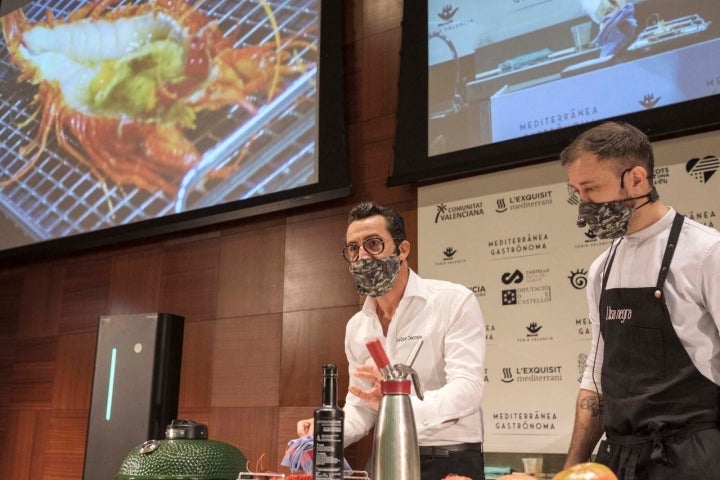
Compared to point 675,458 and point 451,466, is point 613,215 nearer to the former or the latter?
point 675,458

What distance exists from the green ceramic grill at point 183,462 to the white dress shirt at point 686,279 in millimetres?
899

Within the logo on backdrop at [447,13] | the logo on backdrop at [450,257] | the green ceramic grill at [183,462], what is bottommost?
the green ceramic grill at [183,462]

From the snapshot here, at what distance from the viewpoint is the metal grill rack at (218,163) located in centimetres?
365

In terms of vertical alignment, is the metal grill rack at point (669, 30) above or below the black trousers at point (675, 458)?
above

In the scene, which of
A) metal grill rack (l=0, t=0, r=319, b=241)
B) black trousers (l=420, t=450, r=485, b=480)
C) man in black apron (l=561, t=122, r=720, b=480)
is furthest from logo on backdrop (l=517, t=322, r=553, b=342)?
metal grill rack (l=0, t=0, r=319, b=241)

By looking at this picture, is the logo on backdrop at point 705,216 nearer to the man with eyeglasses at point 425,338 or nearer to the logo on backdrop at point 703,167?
the logo on backdrop at point 703,167

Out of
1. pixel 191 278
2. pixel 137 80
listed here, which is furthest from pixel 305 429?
pixel 137 80

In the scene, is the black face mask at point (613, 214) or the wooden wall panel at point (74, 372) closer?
the black face mask at point (613, 214)

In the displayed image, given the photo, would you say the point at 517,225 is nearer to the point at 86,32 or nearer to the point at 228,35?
the point at 228,35

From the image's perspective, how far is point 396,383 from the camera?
1.24m

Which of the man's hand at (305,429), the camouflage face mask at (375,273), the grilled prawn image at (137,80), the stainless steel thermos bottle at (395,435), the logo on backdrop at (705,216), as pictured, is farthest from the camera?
the grilled prawn image at (137,80)

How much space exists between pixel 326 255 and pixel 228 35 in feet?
4.62

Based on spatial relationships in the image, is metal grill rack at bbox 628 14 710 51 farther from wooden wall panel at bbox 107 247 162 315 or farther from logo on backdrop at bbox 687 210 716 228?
wooden wall panel at bbox 107 247 162 315

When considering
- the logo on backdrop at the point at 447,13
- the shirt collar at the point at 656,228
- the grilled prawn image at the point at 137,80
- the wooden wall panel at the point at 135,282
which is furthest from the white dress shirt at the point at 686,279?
the wooden wall panel at the point at 135,282
